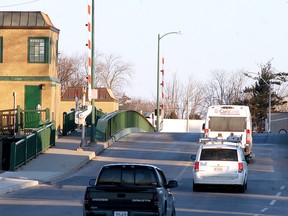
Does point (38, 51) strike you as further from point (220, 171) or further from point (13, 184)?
point (220, 171)

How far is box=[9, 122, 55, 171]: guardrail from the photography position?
3275 centimetres

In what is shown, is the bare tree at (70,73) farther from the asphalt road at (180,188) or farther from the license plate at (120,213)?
the license plate at (120,213)

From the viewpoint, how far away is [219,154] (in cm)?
2702

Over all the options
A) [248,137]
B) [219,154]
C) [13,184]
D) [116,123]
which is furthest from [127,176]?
[116,123]

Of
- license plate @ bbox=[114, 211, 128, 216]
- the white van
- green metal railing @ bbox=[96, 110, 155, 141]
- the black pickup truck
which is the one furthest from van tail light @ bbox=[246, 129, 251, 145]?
license plate @ bbox=[114, 211, 128, 216]

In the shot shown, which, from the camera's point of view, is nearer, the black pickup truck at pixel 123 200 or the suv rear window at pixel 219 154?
the black pickup truck at pixel 123 200

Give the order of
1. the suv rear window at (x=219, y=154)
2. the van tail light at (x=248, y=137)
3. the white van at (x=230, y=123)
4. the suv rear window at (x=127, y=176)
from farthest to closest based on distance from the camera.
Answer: the white van at (x=230, y=123) < the van tail light at (x=248, y=137) < the suv rear window at (x=219, y=154) < the suv rear window at (x=127, y=176)

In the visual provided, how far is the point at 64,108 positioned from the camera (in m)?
77.5

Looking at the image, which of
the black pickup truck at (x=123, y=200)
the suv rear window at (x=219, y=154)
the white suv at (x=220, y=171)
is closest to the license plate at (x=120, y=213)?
the black pickup truck at (x=123, y=200)

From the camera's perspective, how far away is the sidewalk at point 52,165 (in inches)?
1131

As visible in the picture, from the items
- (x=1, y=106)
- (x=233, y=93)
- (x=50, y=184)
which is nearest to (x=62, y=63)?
(x=233, y=93)

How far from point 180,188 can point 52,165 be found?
861 centimetres

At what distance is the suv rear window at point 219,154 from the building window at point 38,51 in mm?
22741

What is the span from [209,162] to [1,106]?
25.2 metres
